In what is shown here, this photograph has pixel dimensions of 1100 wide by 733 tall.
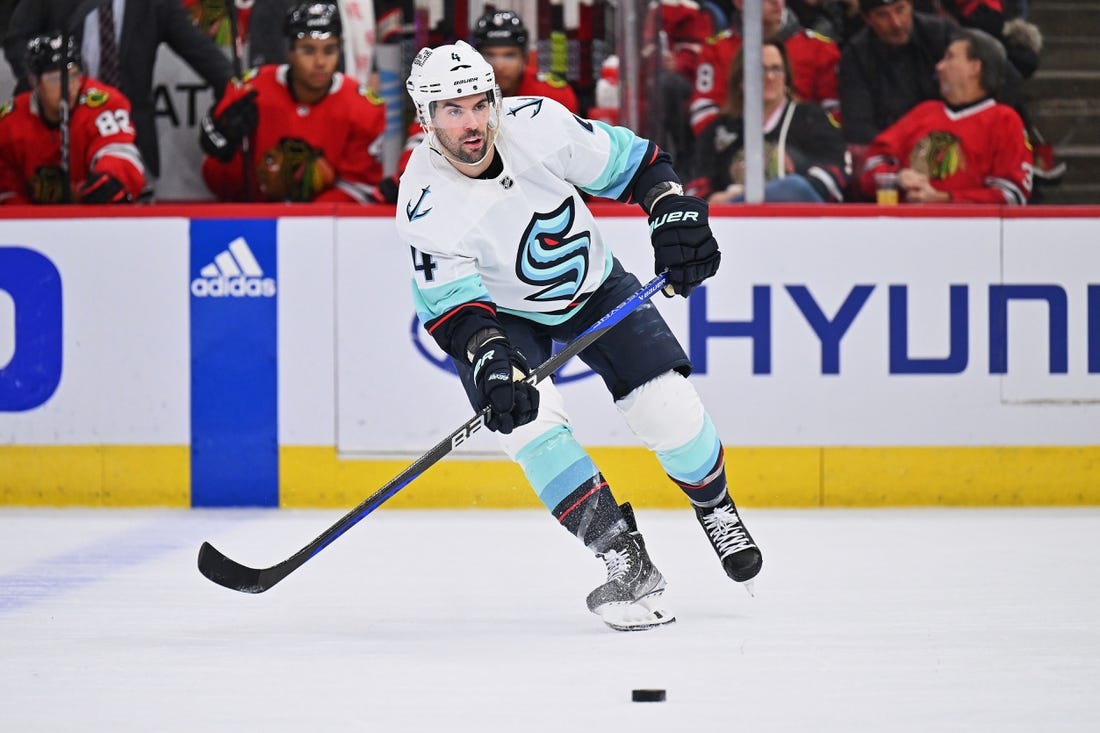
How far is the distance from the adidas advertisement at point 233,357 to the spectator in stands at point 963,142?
6.10ft

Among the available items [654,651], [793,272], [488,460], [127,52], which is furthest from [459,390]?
[654,651]

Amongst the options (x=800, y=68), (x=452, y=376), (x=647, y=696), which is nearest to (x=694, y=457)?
(x=647, y=696)

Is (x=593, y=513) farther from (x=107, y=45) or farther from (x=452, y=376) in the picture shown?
→ (x=107, y=45)

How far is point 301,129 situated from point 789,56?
154 cm

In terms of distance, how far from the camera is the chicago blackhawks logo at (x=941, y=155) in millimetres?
4719

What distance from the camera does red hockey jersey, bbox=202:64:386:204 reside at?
4895 millimetres

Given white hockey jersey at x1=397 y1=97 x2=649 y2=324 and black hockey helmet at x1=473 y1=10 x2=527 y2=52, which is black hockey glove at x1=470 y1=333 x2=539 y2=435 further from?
black hockey helmet at x1=473 y1=10 x2=527 y2=52

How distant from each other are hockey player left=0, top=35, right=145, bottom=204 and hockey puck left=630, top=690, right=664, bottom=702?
10.1 ft

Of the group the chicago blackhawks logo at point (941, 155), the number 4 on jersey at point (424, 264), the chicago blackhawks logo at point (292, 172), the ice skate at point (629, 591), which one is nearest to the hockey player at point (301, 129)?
the chicago blackhawks logo at point (292, 172)

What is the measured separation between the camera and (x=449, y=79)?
2.80 meters

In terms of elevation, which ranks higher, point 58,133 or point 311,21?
point 311,21

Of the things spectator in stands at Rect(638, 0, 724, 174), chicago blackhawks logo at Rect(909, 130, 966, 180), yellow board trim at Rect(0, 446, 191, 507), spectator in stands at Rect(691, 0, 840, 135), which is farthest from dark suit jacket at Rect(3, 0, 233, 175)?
chicago blackhawks logo at Rect(909, 130, 966, 180)

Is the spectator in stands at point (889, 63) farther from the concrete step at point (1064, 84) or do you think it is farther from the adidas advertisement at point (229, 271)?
the adidas advertisement at point (229, 271)

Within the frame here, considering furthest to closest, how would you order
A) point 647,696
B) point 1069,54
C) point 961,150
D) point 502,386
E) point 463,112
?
1. point 961,150
2. point 1069,54
3. point 463,112
4. point 502,386
5. point 647,696
